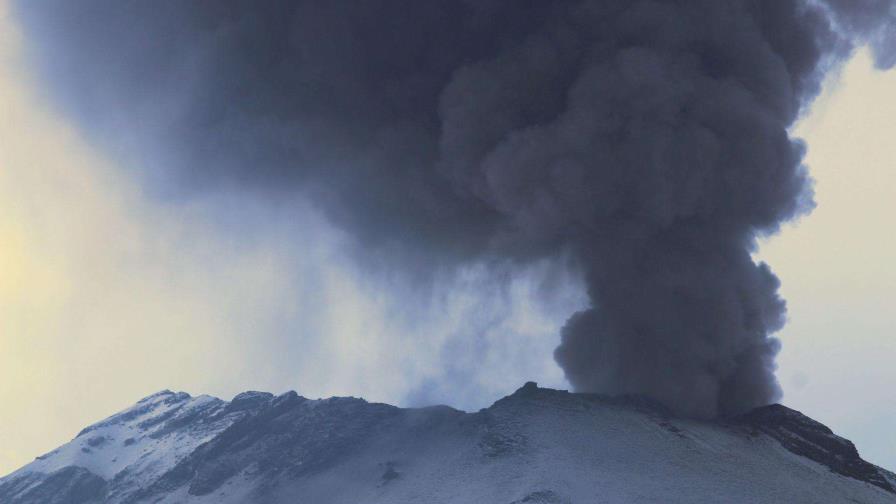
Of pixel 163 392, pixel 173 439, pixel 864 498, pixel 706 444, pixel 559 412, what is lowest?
pixel 864 498

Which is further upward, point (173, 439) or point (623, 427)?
point (173, 439)

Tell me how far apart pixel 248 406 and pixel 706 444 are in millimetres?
55952

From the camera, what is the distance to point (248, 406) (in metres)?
98.9

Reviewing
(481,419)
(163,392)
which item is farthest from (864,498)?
(163,392)

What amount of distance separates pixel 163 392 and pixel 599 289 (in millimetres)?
73777

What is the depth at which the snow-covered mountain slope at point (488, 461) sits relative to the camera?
56094 millimetres

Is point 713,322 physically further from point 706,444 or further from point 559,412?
point 559,412

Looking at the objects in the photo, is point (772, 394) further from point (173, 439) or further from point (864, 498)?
point (173, 439)

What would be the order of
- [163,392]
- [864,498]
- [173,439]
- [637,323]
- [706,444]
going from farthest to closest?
[163,392] < [173,439] < [637,323] < [706,444] < [864,498]

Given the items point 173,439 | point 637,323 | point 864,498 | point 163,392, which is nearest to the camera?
point 864,498

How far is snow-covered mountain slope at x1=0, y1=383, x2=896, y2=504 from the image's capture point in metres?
56.1

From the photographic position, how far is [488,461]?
62.3 meters

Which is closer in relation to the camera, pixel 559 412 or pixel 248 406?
pixel 559 412

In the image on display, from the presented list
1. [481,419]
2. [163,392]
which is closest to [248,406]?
[163,392]
